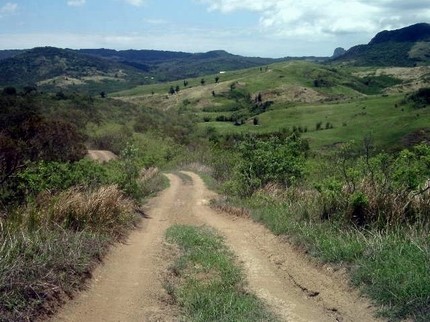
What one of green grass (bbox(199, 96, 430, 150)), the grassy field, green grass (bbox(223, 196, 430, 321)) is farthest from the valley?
green grass (bbox(199, 96, 430, 150))

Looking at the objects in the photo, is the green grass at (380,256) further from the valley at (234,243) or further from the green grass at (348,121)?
the green grass at (348,121)

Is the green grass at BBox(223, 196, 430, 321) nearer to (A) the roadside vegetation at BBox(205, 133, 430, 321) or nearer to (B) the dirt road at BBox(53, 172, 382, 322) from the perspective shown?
(A) the roadside vegetation at BBox(205, 133, 430, 321)

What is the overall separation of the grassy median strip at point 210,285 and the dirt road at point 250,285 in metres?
0.23

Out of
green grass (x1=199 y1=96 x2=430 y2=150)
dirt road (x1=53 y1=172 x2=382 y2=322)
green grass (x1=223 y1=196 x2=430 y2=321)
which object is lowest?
green grass (x1=199 y1=96 x2=430 y2=150)

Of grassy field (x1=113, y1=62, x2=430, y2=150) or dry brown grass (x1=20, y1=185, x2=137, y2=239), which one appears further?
grassy field (x1=113, y1=62, x2=430, y2=150)

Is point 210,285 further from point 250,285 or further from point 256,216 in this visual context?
point 256,216

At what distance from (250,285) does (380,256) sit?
220 cm

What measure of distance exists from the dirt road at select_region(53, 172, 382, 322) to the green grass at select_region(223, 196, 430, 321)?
10.6 inches

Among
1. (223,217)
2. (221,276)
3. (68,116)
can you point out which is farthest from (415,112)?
(221,276)

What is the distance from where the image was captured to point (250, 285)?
8.38 meters

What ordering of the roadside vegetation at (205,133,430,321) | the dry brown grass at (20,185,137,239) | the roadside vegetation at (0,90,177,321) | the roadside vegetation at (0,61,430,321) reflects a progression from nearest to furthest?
the roadside vegetation at (0,90,177,321) → the roadside vegetation at (0,61,430,321) → the roadside vegetation at (205,133,430,321) → the dry brown grass at (20,185,137,239)

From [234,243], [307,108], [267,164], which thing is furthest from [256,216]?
[307,108]

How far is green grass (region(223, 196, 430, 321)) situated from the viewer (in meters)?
6.61

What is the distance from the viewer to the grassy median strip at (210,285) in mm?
6863
